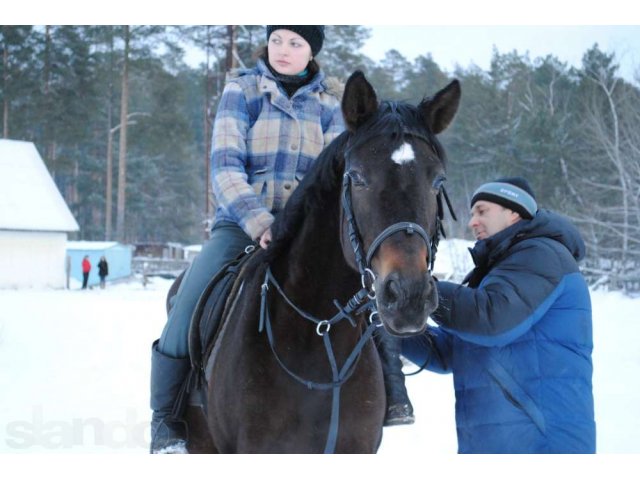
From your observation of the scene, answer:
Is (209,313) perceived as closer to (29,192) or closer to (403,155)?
(403,155)

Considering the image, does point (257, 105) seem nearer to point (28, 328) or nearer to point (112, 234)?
point (28, 328)

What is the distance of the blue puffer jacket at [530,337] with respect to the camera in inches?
112

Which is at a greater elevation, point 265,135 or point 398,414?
point 265,135

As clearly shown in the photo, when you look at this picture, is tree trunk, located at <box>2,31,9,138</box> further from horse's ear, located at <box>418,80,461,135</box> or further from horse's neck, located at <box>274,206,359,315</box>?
horse's ear, located at <box>418,80,461,135</box>

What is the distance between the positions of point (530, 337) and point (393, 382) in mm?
696

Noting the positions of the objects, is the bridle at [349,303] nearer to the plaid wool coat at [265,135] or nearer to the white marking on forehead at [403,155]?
the white marking on forehead at [403,155]

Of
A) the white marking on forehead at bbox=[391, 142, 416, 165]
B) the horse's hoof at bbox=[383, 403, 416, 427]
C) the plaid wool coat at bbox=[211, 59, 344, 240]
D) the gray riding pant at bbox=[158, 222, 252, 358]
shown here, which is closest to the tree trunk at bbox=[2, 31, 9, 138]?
the plaid wool coat at bbox=[211, 59, 344, 240]

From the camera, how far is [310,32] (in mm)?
3520

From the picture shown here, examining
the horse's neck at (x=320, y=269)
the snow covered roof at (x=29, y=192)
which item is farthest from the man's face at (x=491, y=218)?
the snow covered roof at (x=29, y=192)

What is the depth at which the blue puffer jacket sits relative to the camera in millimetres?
2844

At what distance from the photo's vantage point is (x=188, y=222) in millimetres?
40344

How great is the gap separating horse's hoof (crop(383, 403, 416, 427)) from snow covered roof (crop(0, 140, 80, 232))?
25.0 m

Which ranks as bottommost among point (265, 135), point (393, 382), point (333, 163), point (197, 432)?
point (197, 432)

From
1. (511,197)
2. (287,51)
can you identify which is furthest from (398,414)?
(287,51)
